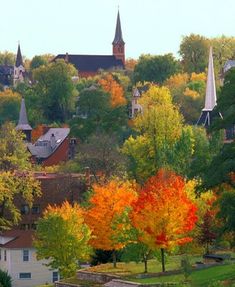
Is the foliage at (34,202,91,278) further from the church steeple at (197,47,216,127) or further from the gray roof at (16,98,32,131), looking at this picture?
the gray roof at (16,98,32,131)

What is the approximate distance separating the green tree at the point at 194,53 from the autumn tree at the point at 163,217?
11149 cm

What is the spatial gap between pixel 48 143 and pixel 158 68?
32.5m

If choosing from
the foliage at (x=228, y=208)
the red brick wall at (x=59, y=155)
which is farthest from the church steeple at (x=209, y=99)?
the foliage at (x=228, y=208)

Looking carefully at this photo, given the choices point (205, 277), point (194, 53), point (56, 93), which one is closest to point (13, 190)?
point (205, 277)

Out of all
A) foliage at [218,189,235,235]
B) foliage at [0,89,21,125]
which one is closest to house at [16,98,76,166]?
foliage at [0,89,21,125]

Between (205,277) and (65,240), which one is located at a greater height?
(65,240)

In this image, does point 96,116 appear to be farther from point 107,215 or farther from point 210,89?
point 107,215

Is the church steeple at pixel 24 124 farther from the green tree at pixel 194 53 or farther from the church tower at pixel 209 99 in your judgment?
the green tree at pixel 194 53

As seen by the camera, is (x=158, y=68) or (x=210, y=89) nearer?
(x=210, y=89)

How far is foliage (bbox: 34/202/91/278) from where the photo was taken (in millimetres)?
69688

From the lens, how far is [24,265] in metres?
79.4

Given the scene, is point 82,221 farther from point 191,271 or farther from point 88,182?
point 88,182

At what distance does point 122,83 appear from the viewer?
16612 cm

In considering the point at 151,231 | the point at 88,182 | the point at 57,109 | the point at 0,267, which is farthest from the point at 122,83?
the point at 151,231
